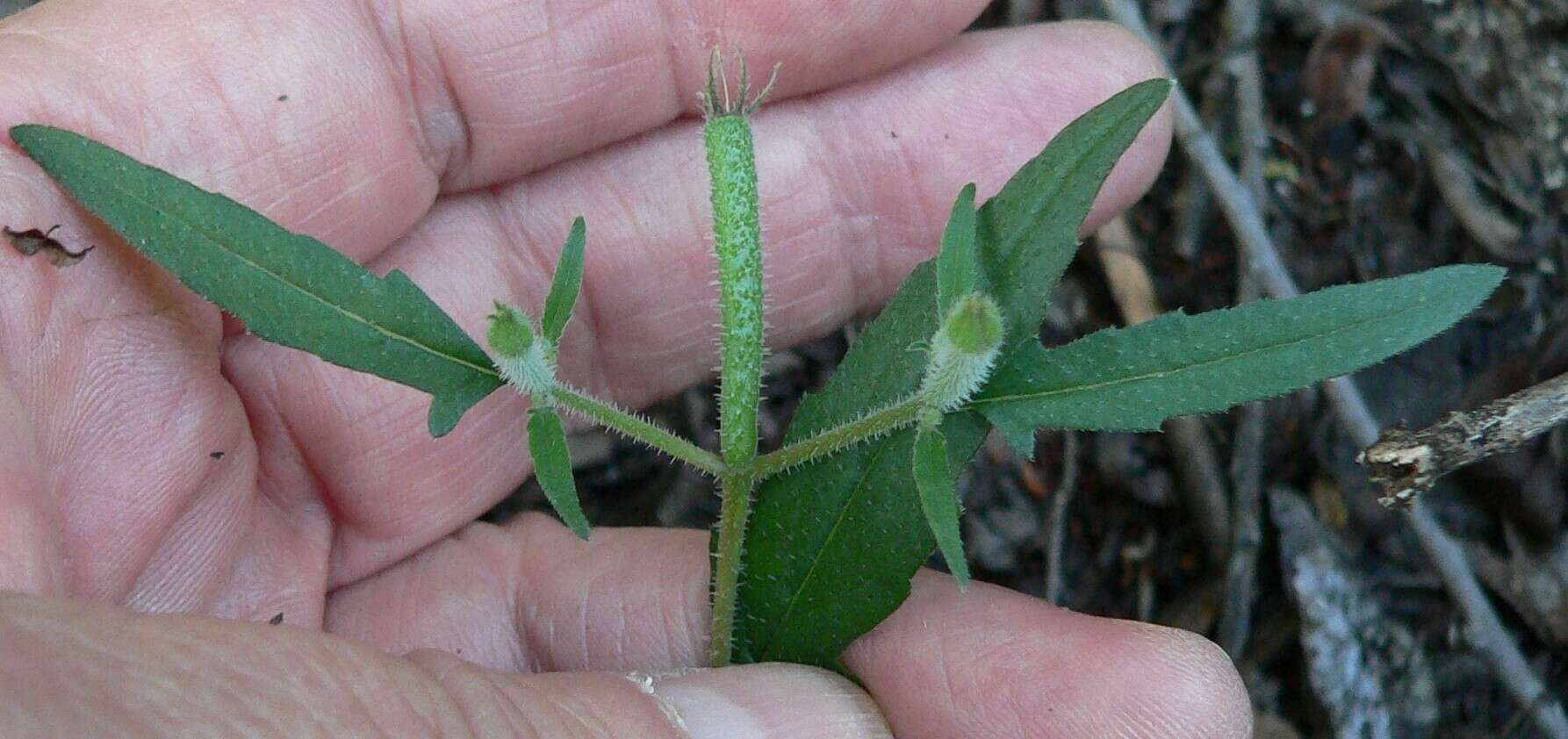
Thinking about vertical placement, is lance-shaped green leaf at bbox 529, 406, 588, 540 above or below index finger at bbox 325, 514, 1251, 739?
above

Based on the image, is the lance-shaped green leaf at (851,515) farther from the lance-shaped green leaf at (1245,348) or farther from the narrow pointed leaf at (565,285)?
the narrow pointed leaf at (565,285)

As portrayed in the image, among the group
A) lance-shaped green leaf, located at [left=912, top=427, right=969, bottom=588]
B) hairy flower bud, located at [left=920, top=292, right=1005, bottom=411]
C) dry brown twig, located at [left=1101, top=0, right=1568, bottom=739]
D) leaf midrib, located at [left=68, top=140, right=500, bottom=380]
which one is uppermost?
leaf midrib, located at [left=68, top=140, right=500, bottom=380]

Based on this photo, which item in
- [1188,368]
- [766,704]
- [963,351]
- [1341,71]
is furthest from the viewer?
[1341,71]

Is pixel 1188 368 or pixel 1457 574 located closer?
pixel 1188 368

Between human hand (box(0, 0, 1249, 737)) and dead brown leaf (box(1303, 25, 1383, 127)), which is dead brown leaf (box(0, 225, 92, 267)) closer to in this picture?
human hand (box(0, 0, 1249, 737))

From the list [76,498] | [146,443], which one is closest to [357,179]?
[146,443]

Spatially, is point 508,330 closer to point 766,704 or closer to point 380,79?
point 766,704

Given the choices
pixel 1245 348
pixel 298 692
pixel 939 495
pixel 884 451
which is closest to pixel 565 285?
pixel 884 451

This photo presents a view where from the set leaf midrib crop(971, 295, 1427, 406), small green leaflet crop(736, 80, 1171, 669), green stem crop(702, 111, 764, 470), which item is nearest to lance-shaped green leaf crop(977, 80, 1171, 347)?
small green leaflet crop(736, 80, 1171, 669)
